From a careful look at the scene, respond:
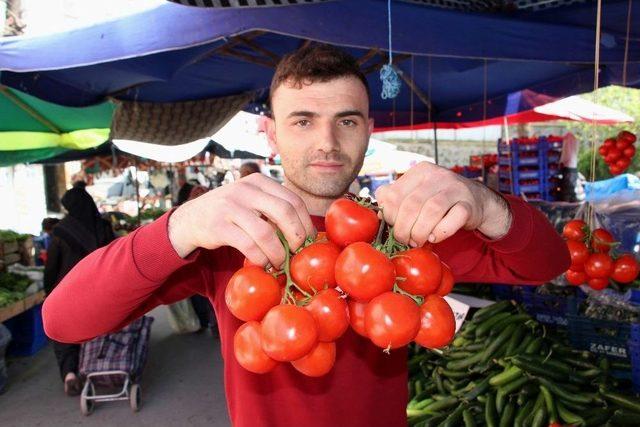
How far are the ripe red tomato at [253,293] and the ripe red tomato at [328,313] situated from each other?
0.25ft

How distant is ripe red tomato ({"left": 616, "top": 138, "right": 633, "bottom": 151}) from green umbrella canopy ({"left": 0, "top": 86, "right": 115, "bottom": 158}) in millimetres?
7000

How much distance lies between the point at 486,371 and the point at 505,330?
370 millimetres

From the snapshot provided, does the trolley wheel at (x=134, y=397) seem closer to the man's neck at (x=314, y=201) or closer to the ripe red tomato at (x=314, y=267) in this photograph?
the man's neck at (x=314, y=201)

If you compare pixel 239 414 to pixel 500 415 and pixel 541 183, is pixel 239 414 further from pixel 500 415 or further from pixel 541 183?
pixel 541 183

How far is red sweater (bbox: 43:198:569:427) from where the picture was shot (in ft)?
3.90

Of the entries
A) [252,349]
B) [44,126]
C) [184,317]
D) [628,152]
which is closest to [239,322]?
[252,349]

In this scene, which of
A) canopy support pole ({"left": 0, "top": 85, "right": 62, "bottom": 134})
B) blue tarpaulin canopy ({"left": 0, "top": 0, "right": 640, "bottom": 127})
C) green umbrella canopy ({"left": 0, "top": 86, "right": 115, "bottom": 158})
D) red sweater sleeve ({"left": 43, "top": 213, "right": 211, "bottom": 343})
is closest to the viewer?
red sweater sleeve ({"left": 43, "top": 213, "right": 211, "bottom": 343})

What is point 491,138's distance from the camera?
25.8m

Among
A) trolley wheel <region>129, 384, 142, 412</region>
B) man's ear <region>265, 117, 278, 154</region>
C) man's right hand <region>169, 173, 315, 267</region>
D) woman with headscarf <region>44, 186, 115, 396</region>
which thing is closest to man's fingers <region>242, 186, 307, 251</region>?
man's right hand <region>169, 173, 315, 267</region>

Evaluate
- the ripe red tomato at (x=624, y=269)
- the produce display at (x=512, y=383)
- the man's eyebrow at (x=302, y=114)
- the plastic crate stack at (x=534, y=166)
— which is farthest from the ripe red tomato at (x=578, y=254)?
the plastic crate stack at (x=534, y=166)

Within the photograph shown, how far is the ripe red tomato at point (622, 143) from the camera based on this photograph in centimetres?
497

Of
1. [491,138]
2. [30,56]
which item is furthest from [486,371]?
[491,138]

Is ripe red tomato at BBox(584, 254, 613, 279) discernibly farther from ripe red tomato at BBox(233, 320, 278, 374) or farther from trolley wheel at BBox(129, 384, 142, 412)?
trolley wheel at BBox(129, 384, 142, 412)

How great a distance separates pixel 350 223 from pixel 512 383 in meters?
2.78
